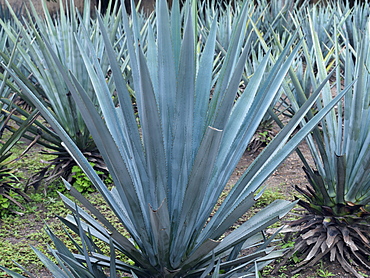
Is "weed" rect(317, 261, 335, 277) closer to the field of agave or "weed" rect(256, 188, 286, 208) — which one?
the field of agave

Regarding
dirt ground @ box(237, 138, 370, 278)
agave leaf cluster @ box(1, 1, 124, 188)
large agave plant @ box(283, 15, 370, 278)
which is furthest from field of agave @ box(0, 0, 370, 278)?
agave leaf cluster @ box(1, 1, 124, 188)

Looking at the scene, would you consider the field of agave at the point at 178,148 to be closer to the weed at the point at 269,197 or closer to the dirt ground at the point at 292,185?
the dirt ground at the point at 292,185

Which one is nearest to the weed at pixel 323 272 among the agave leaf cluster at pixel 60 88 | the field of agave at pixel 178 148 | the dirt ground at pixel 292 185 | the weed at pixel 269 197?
the dirt ground at pixel 292 185

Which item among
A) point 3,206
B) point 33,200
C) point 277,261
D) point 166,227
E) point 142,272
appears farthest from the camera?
point 33,200

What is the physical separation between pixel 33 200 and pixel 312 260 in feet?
6.56

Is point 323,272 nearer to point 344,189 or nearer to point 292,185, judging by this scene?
point 344,189

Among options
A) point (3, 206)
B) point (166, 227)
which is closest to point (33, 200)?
point (3, 206)

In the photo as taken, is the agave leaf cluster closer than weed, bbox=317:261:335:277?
No

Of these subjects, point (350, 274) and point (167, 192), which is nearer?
point (167, 192)

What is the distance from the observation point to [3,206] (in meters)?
3.02

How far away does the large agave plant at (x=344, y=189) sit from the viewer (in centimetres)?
217

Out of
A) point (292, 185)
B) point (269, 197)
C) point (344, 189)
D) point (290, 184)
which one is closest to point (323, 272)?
point (344, 189)

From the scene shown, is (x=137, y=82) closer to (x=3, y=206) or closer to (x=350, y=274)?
(x=350, y=274)

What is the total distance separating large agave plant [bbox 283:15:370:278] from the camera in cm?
217
